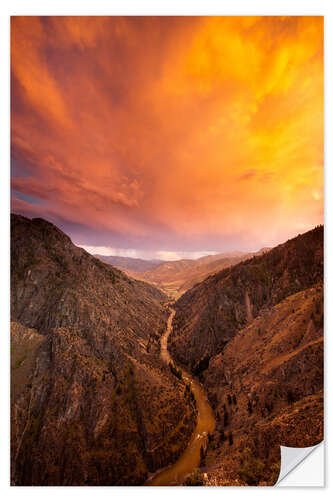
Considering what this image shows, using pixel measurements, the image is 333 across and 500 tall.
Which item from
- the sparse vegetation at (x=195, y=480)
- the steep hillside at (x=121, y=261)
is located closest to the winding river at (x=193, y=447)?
the sparse vegetation at (x=195, y=480)

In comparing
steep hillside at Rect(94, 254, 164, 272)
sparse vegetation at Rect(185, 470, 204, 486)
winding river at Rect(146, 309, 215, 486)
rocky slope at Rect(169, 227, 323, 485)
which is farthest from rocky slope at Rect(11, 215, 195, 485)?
rocky slope at Rect(169, 227, 323, 485)

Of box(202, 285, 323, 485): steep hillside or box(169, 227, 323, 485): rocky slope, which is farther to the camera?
box(169, 227, 323, 485): rocky slope

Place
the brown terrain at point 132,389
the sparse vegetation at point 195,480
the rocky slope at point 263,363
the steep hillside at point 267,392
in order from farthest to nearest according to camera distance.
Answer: the brown terrain at point 132,389, the rocky slope at point 263,363, the steep hillside at point 267,392, the sparse vegetation at point 195,480

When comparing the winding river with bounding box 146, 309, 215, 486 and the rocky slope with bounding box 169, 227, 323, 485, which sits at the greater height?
the rocky slope with bounding box 169, 227, 323, 485

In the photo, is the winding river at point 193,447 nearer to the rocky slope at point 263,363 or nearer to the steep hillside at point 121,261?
the rocky slope at point 263,363

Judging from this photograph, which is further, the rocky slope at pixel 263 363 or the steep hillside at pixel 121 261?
the steep hillside at pixel 121 261

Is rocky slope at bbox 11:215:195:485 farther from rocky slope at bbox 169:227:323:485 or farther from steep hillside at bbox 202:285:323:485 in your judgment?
rocky slope at bbox 169:227:323:485
